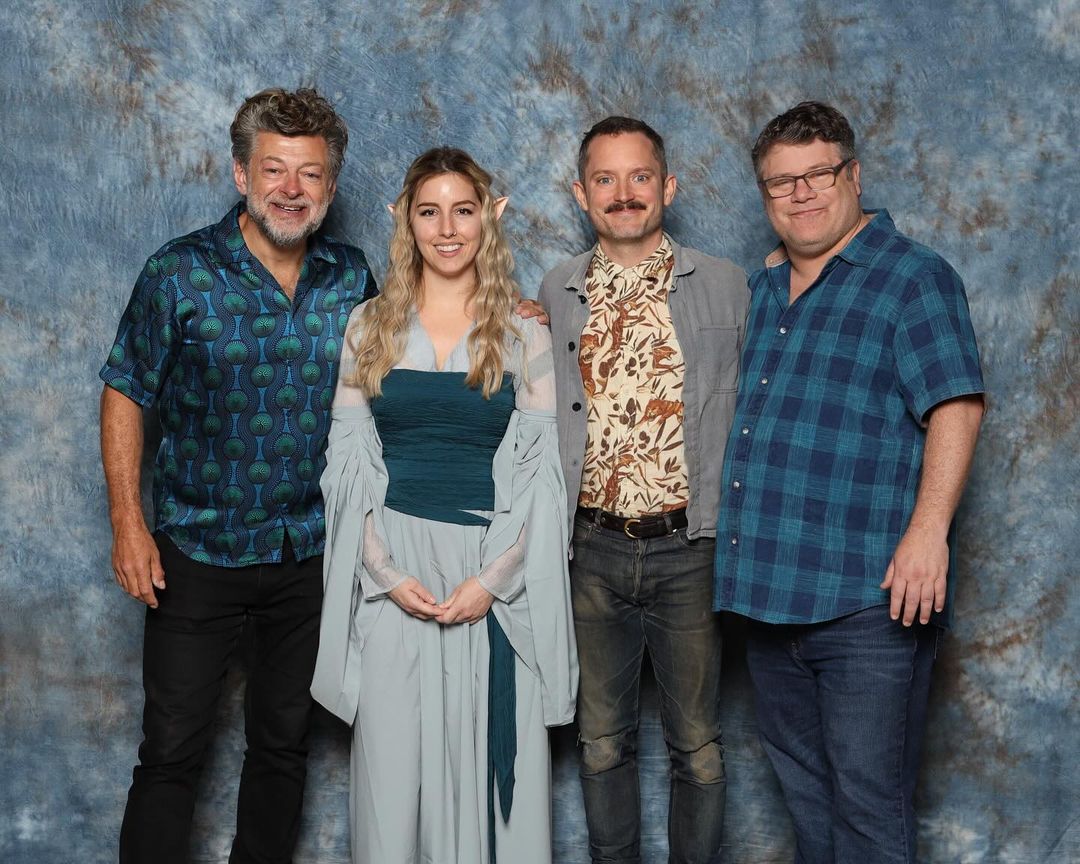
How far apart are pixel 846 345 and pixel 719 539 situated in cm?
51

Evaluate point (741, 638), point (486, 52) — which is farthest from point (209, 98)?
point (741, 638)

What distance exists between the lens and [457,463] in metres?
2.43

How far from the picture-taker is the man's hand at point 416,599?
2375 mm

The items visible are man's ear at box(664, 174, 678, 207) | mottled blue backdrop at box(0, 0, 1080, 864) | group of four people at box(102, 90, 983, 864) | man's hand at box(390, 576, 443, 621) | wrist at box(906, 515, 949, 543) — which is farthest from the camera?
mottled blue backdrop at box(0, 0, 1080, 864)

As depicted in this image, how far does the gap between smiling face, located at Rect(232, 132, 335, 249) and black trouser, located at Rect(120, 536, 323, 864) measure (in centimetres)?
79

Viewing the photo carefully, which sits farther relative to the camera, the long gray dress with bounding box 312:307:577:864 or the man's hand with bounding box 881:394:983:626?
the long gray dress with bounding box 312:307:577:864

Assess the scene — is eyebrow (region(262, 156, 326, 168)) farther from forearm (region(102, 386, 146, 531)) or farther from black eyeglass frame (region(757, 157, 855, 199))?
black eyeglass frame (region(757, 157, 855, 199))

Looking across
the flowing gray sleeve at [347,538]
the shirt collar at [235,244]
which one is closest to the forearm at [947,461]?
the flowing gray sleeve at [347,538]

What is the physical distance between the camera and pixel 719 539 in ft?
7.79

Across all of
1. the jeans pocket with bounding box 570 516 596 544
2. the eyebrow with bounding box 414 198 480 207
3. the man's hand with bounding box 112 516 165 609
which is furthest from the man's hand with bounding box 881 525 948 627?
the man's hand with bounding box 112 516 165 609

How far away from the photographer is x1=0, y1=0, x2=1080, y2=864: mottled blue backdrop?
2871 millimetres

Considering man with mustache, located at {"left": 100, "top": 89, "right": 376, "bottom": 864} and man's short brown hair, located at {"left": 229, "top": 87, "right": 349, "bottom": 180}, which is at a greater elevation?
man's short brown hair, located at {"left": 229, "top": 87, "right": 349, "bottom": 180}

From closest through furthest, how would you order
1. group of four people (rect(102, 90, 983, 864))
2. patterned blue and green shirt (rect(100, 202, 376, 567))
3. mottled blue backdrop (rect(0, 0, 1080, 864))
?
group of four people (rect(102, 90, 983, 864))
patterned blue and green shirt (rect(100, 202, 376, 567))
mottled blue backdrop (rect(0, 0, 1080, 864))

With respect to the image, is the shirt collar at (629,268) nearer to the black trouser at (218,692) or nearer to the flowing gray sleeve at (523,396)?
the flowing gray sleeve at (523,396)
